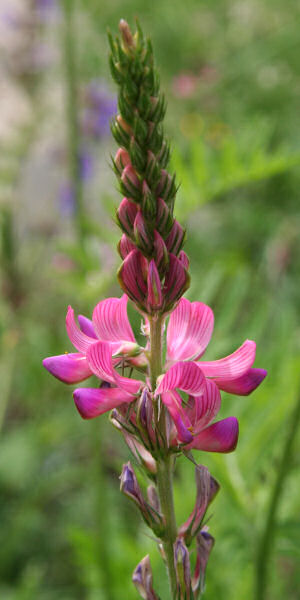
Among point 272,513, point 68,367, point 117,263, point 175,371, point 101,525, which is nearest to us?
point 175,371

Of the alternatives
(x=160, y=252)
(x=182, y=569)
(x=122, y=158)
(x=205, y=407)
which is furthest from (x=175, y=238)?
(x=182, y=569)

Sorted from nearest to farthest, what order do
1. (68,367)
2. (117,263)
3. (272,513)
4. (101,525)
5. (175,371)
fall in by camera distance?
(175,371)
(68,367)
(272,513)
(101,525)
(117,263)

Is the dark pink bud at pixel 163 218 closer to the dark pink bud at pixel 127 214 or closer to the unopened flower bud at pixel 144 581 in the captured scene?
the dark pink bud at pixel 127 214

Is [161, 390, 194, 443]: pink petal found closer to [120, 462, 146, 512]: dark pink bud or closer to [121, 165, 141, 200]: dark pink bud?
[120, 462, 146, 512]: dark pink bud

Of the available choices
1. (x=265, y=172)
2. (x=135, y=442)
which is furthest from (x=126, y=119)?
(x=265, y=172)

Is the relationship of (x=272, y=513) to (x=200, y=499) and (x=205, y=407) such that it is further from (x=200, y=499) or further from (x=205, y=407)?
(x=205, y=407)

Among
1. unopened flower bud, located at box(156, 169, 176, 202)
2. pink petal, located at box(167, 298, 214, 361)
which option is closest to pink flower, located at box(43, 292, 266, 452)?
pink petal, located at box(167, 298, 214, 361)
